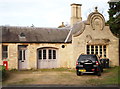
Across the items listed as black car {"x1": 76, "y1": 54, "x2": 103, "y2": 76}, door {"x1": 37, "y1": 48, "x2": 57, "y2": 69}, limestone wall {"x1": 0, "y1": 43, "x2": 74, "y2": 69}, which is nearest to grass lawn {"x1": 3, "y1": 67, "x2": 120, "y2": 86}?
black car {"x1": 76, "y1": 54, "x2": 103, "y2": 76}

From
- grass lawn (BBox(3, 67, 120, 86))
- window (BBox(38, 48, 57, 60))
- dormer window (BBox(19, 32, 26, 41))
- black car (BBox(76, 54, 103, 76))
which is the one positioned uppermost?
dormer window (BBox(19, 32, 26, 41))

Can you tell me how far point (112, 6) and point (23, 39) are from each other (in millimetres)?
14417

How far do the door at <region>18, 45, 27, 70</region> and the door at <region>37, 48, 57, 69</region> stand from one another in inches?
55.6

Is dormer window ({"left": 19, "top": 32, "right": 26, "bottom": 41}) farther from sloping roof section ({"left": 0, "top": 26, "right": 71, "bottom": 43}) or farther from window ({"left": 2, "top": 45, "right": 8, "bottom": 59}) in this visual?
window ({"left": 2, "top": 45, "right": 8, "bottom": 59})

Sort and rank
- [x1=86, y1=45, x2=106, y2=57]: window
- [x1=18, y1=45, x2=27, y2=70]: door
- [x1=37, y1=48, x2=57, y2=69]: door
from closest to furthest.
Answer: [x1=18, y1=45, x2=27, y2=70]: door < [x1=86, y1=45, x2=106, y2=57]: window < [x1=37, y1=48, x2=57, y2=69]: door

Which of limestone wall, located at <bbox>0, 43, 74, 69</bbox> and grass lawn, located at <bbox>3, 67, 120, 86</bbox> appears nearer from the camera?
grass lawn, located at <bbox>3, 67, 120, 86</bbox>

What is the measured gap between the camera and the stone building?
66.8ft

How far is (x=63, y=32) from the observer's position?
23875mm

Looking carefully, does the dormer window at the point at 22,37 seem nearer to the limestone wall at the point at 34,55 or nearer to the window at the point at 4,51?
the limestone wall at the point at 34,55

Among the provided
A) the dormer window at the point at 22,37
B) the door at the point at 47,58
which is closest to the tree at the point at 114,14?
the door at the point at 47,58

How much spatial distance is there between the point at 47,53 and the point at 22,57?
271 cm

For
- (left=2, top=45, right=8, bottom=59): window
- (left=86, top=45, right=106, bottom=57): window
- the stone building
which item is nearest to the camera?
(left=2, top=45, right=8, bottom=59): window

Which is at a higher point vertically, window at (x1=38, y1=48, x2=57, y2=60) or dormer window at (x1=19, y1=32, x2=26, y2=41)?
dormer window at (x1=19, y1=32, x2=26, y2=41)

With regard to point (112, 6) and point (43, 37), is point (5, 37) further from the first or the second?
point (112, 6)
